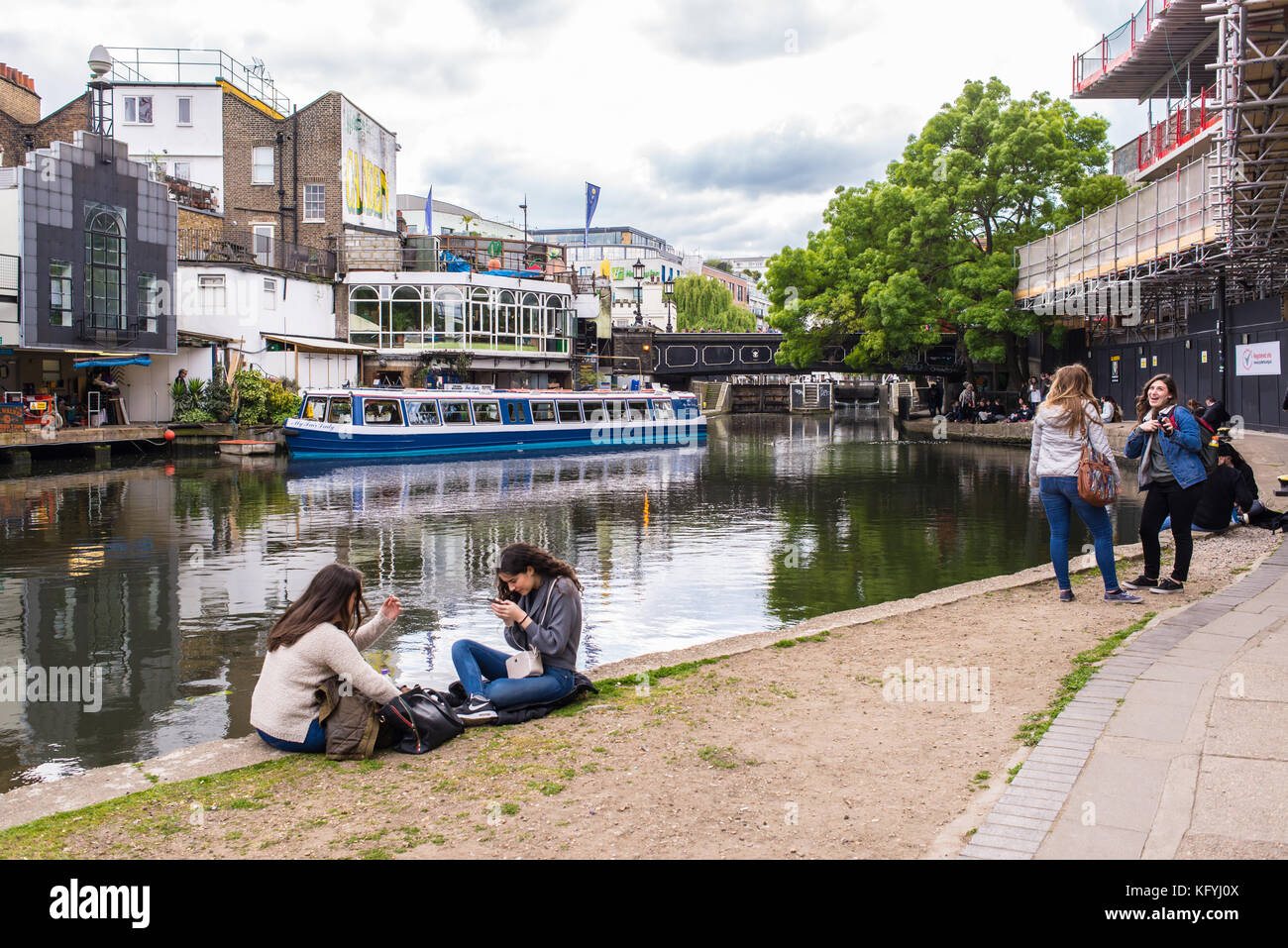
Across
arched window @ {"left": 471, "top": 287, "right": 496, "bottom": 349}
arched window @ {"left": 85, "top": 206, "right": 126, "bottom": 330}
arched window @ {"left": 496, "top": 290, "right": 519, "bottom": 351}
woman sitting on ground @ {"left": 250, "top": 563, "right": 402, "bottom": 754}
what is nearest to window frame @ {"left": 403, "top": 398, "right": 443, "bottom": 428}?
arched window @ {"left": 85, "top": 206, "right": 126, "bottom": 330}

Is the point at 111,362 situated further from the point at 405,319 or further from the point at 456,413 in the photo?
the point at 405,319

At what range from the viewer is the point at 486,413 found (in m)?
41.9

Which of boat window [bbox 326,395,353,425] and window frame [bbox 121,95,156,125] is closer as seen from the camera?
boat window [bbox 326,395,353,425]

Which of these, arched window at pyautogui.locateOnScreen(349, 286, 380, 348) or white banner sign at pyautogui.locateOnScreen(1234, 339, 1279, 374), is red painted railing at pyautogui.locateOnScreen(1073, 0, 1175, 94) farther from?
arched window at pyautogui.locateOnScreen(349, 286, 380, 348)

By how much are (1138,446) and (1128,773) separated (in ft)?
19.9

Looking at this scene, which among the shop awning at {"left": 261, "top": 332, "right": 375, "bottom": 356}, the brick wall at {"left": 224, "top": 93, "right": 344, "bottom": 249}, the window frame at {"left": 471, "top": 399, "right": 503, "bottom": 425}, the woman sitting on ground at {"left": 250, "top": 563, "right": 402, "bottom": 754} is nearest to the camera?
the woman sitting on ground at {"left": 250, "top": 563, "right": 402, "bottom": 754}

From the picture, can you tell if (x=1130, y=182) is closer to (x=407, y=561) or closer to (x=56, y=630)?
(x=407, y=561)

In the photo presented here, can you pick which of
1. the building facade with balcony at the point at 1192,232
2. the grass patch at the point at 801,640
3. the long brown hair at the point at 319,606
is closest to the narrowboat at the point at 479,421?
the building facade with balcony at the point at 1192,232

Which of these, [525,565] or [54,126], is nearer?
[525,565]

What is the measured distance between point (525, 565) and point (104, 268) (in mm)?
35660

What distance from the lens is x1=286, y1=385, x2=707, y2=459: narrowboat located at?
3678 centimetres

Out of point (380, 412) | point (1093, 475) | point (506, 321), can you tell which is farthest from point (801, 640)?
point (506, 321)

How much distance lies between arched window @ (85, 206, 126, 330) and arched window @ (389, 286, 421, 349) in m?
16.9
